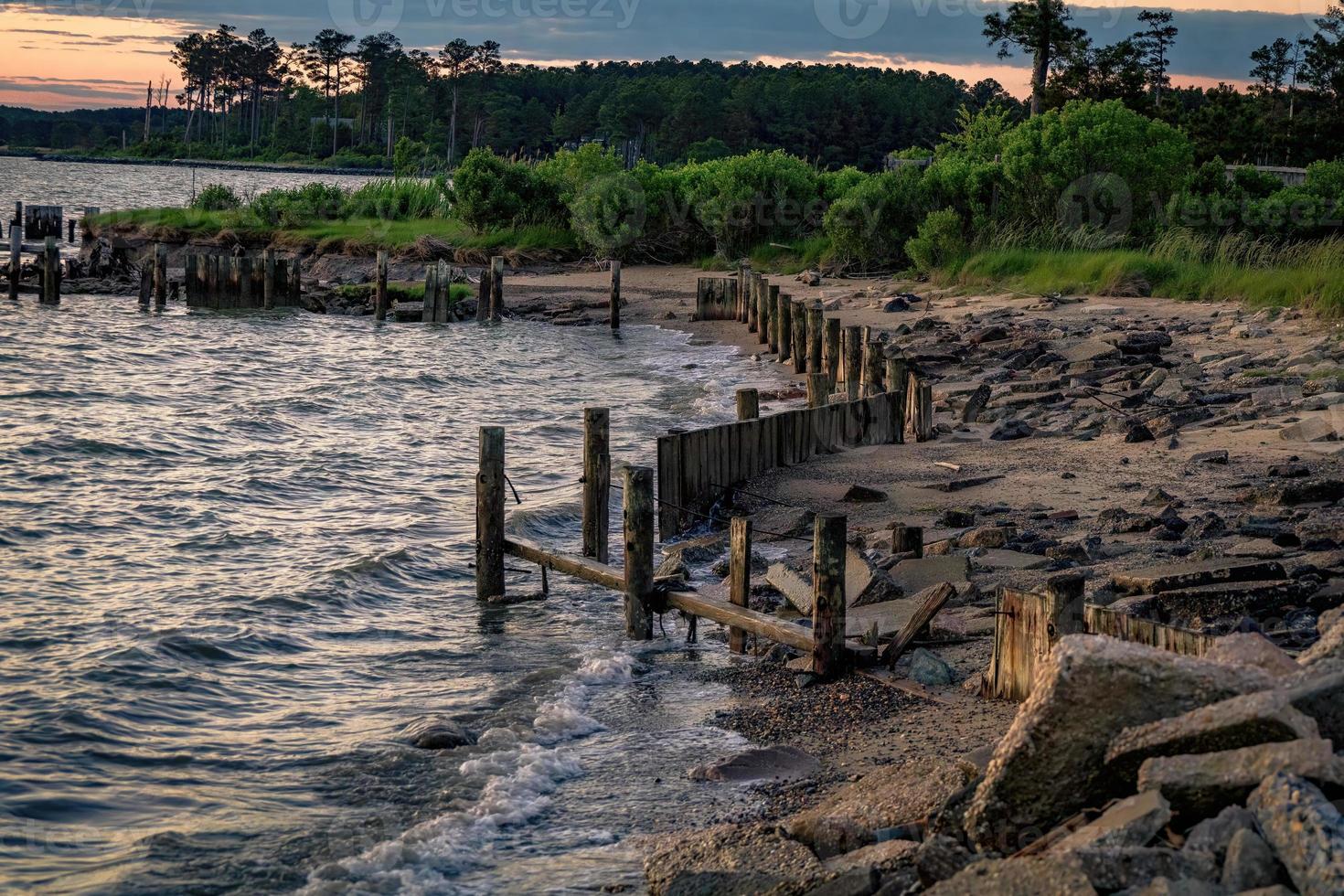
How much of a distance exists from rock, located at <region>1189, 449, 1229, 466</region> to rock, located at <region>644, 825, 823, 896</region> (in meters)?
8.23

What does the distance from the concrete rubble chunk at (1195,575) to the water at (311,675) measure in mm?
2882

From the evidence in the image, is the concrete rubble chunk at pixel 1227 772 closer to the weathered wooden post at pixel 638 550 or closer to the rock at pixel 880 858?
the rock at pixel 880 858

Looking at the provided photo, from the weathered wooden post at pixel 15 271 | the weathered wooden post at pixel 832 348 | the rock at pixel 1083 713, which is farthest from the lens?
the weathered wooden post at pixel 15 271

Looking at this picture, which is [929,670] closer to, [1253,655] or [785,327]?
[1253,655]

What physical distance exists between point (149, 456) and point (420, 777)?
527 inches

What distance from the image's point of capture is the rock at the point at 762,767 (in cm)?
747

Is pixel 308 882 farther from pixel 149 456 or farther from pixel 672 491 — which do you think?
pixel 149 456

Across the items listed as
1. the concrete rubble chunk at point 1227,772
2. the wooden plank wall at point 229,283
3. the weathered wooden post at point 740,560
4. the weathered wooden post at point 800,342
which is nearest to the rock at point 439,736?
the weathered wooden post at point 740,560

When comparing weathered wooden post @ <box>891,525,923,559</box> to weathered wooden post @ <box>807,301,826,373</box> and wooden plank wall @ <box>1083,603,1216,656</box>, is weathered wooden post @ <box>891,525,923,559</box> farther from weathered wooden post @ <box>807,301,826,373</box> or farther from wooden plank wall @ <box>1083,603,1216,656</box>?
weathered wooden post @ <box>807,301,826,373</box>

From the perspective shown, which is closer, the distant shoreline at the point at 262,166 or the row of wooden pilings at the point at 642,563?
the row of wooden pilings at the point at 642,563

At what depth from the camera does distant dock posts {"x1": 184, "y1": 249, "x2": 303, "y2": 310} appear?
129 feet

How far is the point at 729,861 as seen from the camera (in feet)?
20.4

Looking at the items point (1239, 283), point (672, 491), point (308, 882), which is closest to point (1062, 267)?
point (1239, 283)

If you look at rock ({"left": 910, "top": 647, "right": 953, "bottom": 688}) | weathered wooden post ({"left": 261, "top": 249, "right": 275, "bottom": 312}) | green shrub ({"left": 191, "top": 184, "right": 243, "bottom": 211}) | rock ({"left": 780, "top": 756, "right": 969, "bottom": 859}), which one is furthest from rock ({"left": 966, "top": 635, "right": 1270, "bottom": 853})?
green shrub ({"left": 191, "top": 184, "right": 243, "bottom": 211})
